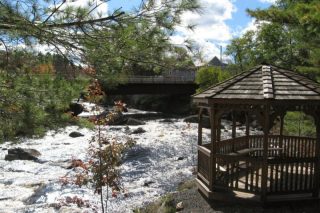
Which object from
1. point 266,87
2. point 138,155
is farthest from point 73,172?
point 266,87

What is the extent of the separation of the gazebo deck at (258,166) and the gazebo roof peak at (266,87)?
53.5 inches

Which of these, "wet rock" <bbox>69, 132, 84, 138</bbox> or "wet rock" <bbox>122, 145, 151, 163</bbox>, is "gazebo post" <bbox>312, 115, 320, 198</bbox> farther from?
"wet rock" <bbox>69, 132, 84, 138</bbox>

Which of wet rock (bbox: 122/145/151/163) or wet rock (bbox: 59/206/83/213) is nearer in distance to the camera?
wet rock (bbox: 59/206/83/213)

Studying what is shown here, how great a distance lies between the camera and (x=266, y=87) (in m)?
9.41

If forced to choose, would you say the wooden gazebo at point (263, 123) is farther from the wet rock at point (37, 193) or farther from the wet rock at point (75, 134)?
the wet rock at point (75, 134)

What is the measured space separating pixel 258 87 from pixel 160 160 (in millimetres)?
11326

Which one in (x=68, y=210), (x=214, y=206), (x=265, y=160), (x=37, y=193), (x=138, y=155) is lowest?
(x=138, y=155)

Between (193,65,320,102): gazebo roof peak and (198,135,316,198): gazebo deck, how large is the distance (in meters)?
1.36

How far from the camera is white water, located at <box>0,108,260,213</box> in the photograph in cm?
1334

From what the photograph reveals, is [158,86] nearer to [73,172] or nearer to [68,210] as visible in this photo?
[73,172]

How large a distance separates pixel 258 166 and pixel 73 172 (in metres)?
9.79

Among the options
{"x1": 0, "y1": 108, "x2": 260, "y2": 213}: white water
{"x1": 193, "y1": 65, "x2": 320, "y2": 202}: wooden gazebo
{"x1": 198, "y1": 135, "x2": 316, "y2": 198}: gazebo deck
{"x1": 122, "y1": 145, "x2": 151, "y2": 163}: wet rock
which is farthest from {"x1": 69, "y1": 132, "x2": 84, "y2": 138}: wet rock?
{"x1": 193, "y1": 65, "x2": 320, "y2": 202}: wooden gazebo

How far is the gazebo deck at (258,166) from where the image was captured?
9438 mm

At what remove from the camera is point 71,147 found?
23.8 meters
